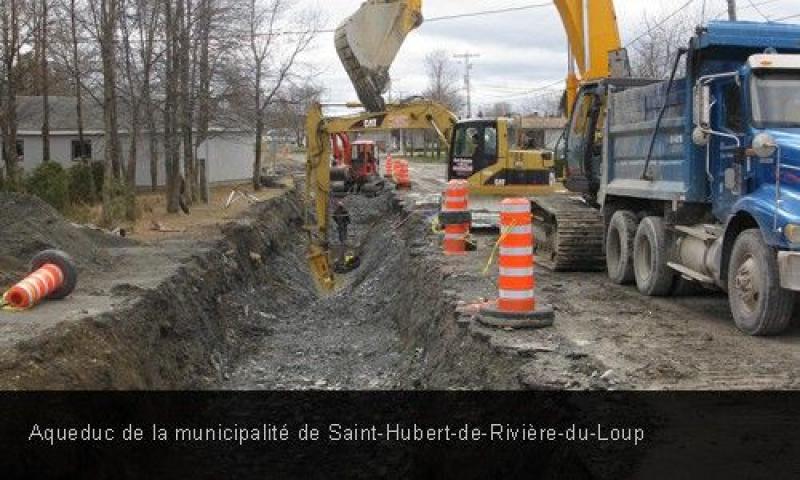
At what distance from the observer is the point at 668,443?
5316mm

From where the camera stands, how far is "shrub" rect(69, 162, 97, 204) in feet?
96.5

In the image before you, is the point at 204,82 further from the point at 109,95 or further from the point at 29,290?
the point at 29,290

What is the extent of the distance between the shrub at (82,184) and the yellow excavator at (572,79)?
1564 cm

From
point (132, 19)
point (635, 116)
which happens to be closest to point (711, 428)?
point (635, 116)

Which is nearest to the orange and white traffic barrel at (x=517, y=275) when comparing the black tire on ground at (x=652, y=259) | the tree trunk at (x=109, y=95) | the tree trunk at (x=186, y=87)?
the black tire on ground at (x=652, y=259)

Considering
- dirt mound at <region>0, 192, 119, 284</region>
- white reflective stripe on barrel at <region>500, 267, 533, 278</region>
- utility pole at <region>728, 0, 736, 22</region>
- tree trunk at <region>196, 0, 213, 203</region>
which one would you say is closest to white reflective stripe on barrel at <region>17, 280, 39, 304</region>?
dirt mound at <region>0, 192, 119, 284</region>

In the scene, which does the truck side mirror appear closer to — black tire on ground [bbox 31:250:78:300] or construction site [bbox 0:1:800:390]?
construction site [bbox 0:1:800:390]

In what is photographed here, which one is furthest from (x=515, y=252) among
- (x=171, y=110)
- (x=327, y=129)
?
(x=171, y=110)

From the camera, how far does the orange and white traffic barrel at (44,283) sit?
10195 millimetres

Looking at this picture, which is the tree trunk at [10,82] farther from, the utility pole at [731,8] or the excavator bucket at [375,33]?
the utility pole at [731,8]

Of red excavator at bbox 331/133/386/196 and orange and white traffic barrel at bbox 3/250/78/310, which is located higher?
red excavator at bbox 331/133/386/196

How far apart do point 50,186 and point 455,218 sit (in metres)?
13.9

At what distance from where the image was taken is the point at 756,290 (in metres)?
8.20

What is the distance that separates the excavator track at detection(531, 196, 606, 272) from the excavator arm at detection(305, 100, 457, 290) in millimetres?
4826
